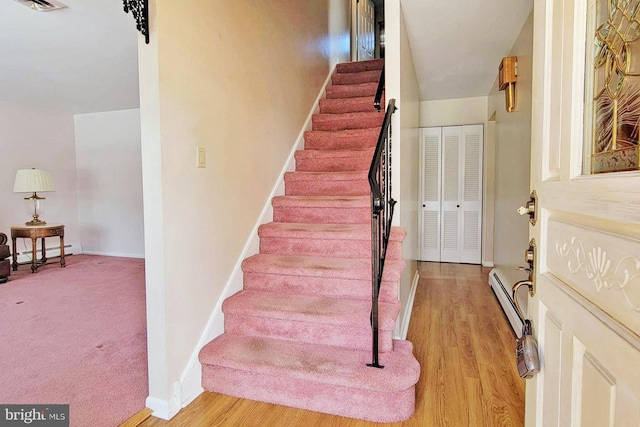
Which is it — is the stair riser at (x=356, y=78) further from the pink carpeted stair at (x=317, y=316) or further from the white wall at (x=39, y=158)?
the white wall at (x=39, y=158)

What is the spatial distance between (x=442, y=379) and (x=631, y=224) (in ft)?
5.63

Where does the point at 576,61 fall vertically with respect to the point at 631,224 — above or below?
above

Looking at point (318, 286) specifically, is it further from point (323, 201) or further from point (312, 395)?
point (323, 201)

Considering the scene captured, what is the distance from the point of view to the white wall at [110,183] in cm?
563

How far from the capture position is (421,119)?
16.3ft

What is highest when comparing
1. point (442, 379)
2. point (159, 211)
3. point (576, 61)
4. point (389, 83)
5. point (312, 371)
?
point (389, 83)

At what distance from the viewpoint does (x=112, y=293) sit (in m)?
3.63

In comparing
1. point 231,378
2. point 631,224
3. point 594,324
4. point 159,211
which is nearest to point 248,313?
point 231,378

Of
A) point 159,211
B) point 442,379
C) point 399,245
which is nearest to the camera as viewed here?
point 159,211

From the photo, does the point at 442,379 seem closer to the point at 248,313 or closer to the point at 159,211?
the point at 248,313

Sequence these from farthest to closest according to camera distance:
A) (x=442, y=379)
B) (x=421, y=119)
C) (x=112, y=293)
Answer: (x=421, y=119), (x=112, y=293), (x=442, y=379)

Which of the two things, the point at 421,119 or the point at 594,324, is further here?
the point at 421,119

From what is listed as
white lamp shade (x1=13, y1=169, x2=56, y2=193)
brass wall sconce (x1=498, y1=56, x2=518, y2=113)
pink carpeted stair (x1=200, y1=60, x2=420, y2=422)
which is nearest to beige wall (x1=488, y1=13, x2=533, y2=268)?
brass wall sconce (x1=498, y1=56, x2=518, y2=113)

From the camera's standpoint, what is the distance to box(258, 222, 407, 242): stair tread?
2.39 m
